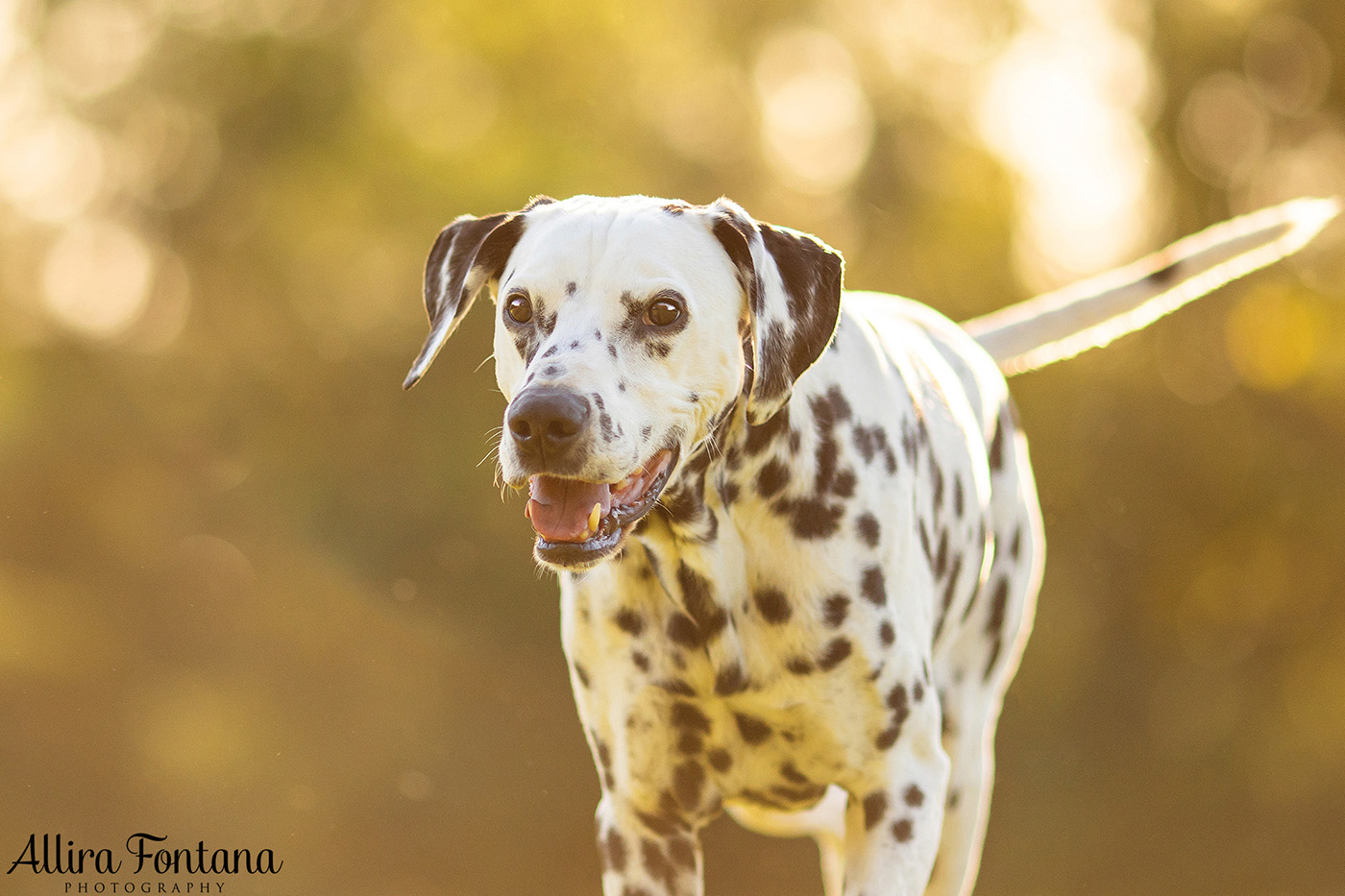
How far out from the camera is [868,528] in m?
4.18

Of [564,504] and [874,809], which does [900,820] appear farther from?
[564,504]

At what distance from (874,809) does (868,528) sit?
29.0 inches

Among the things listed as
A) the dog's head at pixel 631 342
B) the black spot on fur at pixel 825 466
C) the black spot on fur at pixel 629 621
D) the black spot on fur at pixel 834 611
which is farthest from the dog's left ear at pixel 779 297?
the black spot on fur at pixel 629 621

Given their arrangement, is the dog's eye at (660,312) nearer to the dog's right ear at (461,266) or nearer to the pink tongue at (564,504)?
the pink tongue at (564,504)

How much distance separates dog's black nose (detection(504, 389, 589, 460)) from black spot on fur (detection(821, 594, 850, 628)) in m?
0.95

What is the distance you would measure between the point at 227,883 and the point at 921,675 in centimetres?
1654

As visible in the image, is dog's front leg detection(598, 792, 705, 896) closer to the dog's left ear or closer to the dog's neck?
the dog's neck

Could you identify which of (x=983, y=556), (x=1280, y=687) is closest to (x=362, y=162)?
(x=1280, y=687)

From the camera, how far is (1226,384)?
18688 mm

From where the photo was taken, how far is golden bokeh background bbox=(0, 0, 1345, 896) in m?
19.2

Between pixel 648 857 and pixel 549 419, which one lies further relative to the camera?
pixel 648 857

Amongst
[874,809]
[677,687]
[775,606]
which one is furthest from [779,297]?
[874,809]

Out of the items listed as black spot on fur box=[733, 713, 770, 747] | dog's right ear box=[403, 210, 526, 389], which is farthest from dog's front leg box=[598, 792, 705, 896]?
dog's right ear box=[403, 210, 526, 389]

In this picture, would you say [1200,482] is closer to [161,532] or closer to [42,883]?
[161,532]
